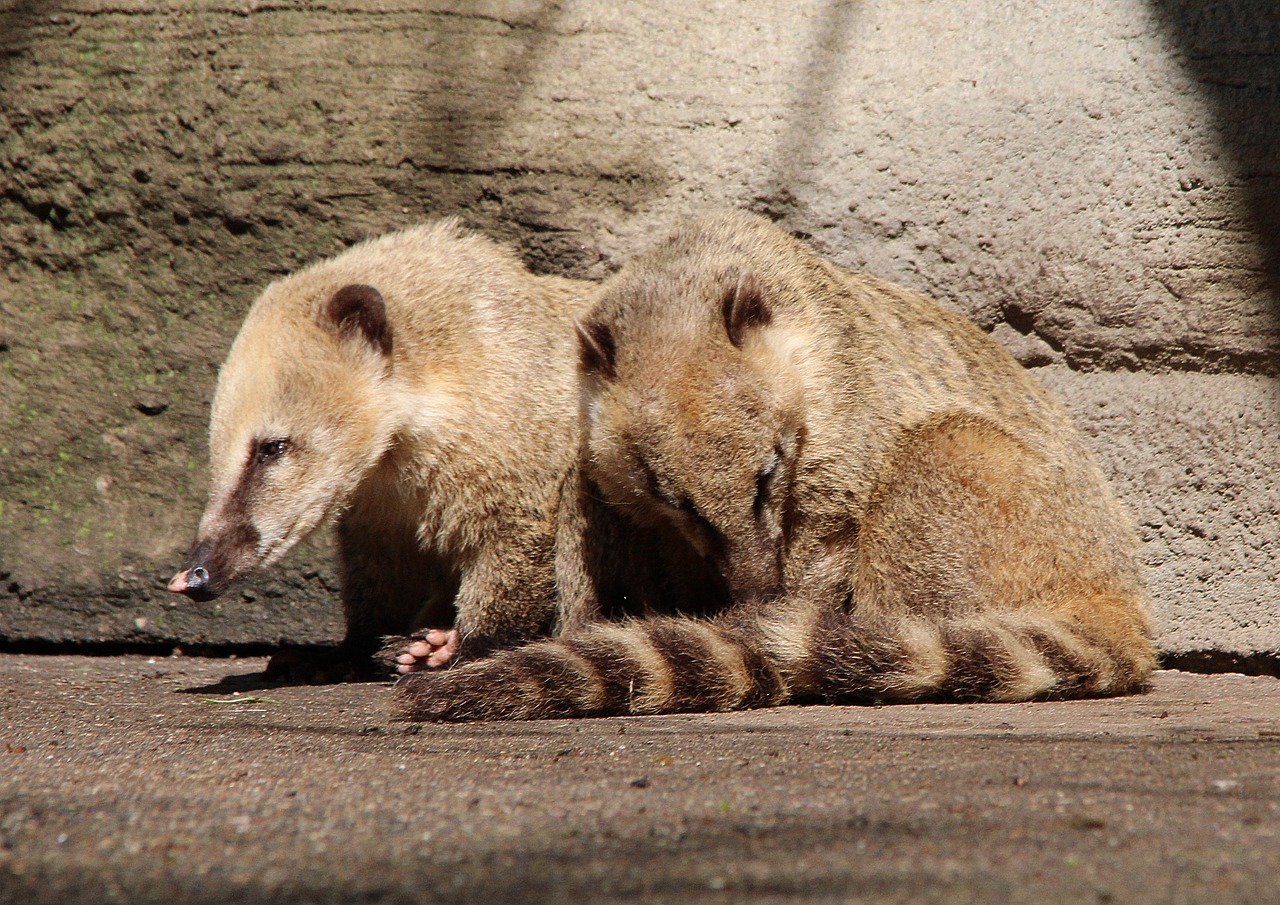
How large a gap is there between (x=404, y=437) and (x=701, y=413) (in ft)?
3.90

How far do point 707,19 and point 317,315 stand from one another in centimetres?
207

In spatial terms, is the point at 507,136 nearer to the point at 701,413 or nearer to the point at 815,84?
the point at 815,84

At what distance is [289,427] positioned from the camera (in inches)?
166

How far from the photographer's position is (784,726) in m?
3.22

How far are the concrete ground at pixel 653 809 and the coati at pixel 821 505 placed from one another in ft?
0.91

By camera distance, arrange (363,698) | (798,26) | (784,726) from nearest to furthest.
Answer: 1. (784,726)
2. (363,698)
3. (798,26)

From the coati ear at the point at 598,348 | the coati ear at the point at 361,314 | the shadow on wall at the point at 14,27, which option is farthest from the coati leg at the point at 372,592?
the shadow on wall at the point at 14,27

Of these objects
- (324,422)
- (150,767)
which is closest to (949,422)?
(324,422)

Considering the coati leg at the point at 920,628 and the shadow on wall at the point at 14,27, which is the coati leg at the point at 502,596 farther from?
the shadow on wall at the point at 14,27

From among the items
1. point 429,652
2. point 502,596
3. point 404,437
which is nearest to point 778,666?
point 502,596

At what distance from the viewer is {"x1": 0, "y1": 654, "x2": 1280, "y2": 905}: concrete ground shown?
1.64 m

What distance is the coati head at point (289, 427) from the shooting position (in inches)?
160

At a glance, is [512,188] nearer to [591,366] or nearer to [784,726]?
[591,366]

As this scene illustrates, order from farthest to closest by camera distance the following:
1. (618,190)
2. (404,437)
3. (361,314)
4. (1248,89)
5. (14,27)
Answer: (14,27) < (618,190) < (1248,89) < (404,437) < (361,314)
